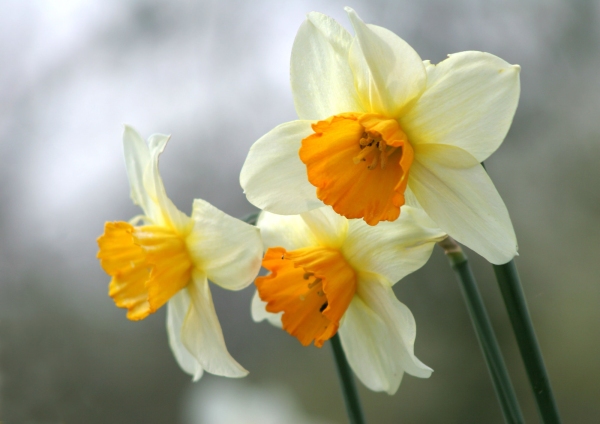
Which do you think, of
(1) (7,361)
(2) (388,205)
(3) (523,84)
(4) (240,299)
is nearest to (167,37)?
(4) (240,299)

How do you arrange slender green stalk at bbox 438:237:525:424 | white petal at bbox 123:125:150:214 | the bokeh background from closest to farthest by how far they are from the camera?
slender green stalk at bbox 438:237:525:424
white petal at bbox 123:125:150:214
the bokeh background

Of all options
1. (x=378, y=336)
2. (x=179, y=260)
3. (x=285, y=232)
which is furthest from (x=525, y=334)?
(x=179, y=260)

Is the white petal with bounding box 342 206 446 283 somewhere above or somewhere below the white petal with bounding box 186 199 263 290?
below

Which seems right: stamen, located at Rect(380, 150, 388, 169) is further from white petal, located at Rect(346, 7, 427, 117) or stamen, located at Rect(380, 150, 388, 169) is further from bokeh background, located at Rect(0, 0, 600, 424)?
bokeh background, located at Rect(0, 0, 600, 424)

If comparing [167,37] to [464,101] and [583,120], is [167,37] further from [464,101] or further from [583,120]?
[464,101]

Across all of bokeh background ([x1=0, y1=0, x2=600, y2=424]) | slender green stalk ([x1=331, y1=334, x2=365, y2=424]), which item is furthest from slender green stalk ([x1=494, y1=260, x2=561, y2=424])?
bokeh background ([x1=0, y1=0, x2=600, y2=424])
